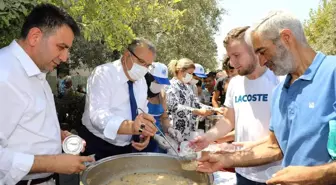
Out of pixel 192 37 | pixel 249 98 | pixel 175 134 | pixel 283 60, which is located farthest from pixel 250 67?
pixel 192 37

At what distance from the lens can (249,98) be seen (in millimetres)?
2426

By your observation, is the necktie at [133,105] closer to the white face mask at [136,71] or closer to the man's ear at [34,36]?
the white face mask at [136,71]

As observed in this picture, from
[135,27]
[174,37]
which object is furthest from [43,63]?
[174,37]

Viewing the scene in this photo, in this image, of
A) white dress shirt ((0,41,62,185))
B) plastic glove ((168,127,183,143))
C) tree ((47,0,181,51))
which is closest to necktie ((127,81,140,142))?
white dress shirt ((0,41,62,185))

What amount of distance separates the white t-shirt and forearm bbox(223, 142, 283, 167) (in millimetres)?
351

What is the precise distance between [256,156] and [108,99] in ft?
4.43

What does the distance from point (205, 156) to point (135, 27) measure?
310 inches

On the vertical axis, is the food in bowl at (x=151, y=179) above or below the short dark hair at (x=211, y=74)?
above

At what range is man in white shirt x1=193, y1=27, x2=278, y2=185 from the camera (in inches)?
92.8

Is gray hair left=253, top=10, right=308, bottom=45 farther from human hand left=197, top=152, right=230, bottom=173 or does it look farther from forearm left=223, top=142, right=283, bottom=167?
human hand left=197, top=152, right=230, bottom=173

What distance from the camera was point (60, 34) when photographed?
6.20 ft

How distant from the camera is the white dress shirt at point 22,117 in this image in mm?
1569

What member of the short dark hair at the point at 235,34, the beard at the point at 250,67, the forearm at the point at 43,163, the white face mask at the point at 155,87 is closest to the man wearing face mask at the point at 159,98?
the white face mask at the point at 155,87

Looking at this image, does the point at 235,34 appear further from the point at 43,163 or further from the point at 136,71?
the point at 43,163
